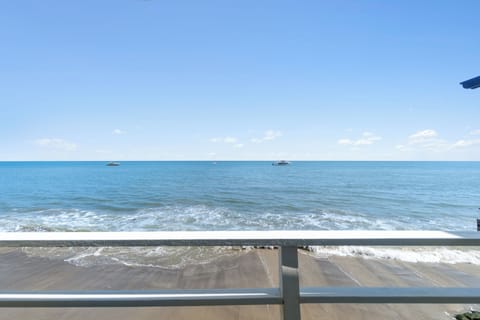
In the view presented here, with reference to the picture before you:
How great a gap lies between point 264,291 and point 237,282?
81 centimetres

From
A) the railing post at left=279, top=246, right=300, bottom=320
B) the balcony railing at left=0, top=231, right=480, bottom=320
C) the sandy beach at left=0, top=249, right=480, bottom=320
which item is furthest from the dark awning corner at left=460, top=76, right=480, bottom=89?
the railing post at left=279, top=246, right=300, bottom=320

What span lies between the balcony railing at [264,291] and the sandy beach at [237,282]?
0.13m

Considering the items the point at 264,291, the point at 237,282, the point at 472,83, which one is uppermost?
the point at 472,83

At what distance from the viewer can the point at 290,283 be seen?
27.4 inches

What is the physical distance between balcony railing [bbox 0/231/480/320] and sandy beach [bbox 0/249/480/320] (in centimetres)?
13

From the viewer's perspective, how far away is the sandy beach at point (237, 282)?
899 millimetres

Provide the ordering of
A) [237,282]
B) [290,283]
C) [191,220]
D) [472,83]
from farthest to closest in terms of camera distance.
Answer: [191,220]
[237,282]
[472,83]
[290,283]

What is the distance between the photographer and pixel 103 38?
4.25m

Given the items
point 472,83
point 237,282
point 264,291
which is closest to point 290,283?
point 264,291

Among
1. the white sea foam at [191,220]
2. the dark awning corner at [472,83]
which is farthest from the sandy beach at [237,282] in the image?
the white sea foam at [191,220]

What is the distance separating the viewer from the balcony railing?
0.68 m

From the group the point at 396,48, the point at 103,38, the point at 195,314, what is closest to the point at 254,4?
the point at 195,314

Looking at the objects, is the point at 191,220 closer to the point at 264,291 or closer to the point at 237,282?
the point at 237,282

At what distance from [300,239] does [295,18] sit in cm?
302
